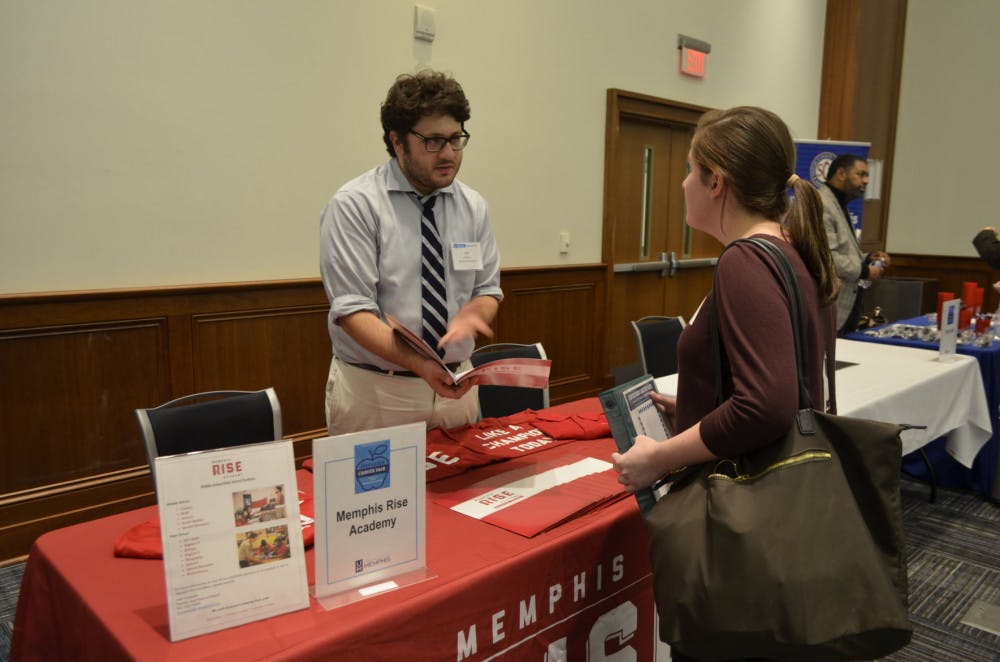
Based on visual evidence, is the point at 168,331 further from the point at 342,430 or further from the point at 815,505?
the point at 815,505

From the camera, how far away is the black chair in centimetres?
177

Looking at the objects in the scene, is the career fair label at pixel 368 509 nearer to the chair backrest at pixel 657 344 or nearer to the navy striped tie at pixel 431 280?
the navy striped tie at pixel 431 280

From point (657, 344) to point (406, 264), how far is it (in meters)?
1.64

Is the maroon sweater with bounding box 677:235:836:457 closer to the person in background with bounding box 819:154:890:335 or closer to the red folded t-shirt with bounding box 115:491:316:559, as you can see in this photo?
the red folded t-shirt with bounding box 115:491:316:559

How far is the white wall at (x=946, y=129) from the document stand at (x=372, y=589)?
7.85m

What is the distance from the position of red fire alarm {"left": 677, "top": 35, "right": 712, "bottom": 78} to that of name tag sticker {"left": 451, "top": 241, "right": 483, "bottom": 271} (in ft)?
14.0

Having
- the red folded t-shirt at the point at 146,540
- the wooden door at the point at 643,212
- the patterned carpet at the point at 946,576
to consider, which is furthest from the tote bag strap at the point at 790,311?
the wooden door at the point at 643,212

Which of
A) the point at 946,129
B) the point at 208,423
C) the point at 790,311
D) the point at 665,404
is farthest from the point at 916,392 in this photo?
the point at 946,129

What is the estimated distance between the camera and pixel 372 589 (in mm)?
1112

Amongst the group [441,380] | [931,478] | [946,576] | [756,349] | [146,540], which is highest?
[756,349]

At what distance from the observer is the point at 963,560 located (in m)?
2.85

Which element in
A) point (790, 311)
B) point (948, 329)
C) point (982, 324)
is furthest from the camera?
point (982, 324)

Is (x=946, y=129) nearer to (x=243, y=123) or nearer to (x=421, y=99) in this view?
(x=243, y=123)

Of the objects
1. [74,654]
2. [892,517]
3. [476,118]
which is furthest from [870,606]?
[476,118]
